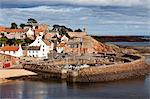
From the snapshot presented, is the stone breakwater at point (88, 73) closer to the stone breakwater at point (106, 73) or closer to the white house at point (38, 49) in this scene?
the stone breakwater at point (106, 73)

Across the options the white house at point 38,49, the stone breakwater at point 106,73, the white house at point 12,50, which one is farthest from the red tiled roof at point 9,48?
the stone breakwater at point 106,73

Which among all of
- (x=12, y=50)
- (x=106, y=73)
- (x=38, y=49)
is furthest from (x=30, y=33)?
(x=106, y=73)

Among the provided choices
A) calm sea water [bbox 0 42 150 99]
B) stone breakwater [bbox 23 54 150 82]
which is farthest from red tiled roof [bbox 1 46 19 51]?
calm sea water [bbox 0 42 150 99]

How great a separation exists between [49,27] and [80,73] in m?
17.0

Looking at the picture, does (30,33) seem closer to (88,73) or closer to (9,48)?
(9,48)

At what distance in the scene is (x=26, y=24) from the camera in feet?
95.7

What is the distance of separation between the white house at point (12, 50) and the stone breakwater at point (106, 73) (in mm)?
5125

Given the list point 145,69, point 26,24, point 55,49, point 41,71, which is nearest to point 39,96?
point 41,71

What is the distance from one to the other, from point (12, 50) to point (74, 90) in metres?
7.19

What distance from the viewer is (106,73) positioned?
48.5 ft

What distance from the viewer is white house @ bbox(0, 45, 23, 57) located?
1864 cm

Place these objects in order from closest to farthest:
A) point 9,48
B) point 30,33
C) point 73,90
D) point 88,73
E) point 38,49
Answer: point 73,90, point 88,73, point 9,48, point 38,49, point 30,33

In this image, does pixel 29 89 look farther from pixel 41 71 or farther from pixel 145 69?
pixel 145 69

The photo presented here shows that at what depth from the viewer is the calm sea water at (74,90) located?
11156 millimetres
